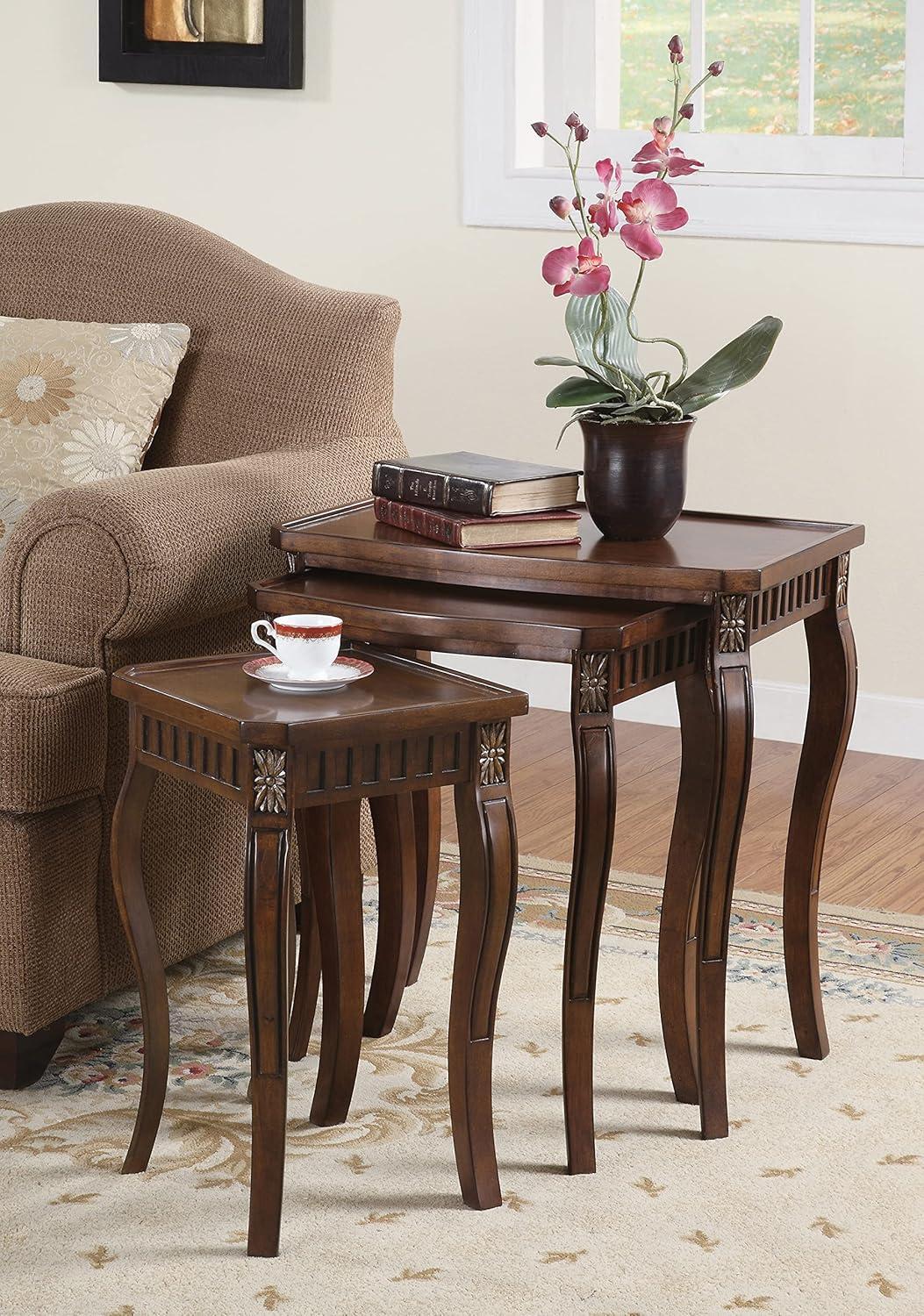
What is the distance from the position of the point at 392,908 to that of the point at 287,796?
588 mm

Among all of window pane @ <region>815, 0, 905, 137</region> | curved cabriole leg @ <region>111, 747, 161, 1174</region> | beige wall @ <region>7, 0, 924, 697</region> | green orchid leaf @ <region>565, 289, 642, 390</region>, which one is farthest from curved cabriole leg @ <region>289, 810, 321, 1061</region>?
window pane @ <region>815, 0, 905, 137</region>

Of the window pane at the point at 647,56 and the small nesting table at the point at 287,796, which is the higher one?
the window pane at the point at 647,56

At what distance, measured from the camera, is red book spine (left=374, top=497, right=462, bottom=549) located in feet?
6.33

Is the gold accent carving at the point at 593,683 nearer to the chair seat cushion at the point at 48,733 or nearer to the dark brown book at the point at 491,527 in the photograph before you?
the dark brown book at the point at 491,527

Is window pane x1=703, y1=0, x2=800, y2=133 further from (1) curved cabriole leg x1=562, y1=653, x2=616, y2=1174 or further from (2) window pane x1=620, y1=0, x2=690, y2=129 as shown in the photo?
(1) curved cabriole leg x1=562, y1=653, x2=616, y2=1174

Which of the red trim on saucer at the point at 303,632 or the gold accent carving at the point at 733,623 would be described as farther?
the gold accent carving at the point at 733,623

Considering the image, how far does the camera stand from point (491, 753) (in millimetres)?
1720

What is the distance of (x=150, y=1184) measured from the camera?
5.99ft

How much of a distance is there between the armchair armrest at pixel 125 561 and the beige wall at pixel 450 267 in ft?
5.15

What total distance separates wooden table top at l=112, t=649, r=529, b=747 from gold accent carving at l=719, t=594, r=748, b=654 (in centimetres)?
24

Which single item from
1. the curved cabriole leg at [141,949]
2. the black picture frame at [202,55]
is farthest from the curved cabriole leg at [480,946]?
the black picture frame at [202,55]

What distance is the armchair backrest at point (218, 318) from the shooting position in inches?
98.7

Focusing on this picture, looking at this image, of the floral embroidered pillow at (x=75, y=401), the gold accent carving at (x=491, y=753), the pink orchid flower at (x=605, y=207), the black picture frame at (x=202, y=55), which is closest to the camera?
the gold accent carving at (x=491, y=753)

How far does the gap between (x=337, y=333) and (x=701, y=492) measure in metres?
1.26
